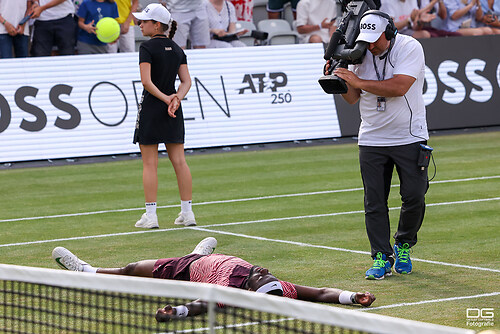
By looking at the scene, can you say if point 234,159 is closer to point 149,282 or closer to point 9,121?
point 9,121

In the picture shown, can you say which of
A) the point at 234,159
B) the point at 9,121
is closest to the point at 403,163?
the point at 234,159

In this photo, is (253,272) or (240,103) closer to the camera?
(253,272)

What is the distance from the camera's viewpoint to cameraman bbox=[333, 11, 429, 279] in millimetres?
7590

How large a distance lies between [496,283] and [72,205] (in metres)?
6.90

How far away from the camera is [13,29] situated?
17750 millimetres

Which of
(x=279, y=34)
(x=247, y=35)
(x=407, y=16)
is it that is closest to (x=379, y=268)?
(x=279, y=34)

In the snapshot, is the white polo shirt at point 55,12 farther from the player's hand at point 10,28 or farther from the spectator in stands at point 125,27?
the spectator in stands at point 125,27

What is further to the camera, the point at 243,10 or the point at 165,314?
the point at 243,10

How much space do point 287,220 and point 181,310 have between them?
5.11 meters

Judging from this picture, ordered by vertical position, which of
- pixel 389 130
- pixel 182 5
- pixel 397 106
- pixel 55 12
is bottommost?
pixel 389 130

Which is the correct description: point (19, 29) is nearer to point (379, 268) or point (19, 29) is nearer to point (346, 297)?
point (379, 268)

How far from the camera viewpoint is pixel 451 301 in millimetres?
6879

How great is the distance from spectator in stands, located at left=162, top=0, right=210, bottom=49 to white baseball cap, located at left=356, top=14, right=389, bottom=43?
12125mm

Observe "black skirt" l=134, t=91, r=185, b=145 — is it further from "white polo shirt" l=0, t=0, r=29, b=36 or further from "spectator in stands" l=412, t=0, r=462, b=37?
"spectator in stands" l=412, t=0, r=462, b=37
